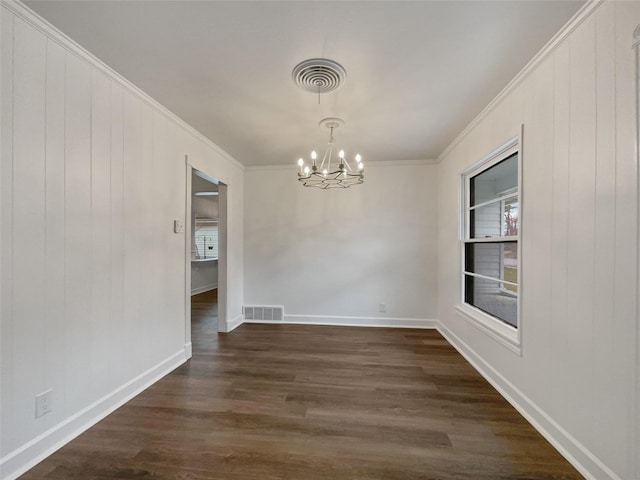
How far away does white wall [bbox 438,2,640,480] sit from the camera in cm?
132

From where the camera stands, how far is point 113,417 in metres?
2.03

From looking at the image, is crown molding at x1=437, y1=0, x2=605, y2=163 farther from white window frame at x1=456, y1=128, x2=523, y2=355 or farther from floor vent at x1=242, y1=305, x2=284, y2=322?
floor vent at x1=242, y1=305, x2=284, y2=322

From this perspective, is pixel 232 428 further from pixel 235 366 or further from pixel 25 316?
pixel 25 316

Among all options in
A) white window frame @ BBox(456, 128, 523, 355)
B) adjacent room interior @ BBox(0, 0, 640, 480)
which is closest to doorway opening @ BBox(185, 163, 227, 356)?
adjacent room interior @ BBox(0, 0, 640, 480)

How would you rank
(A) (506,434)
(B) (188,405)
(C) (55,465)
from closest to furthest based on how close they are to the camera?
1. (C) (55,465)
2. (A) (506,434)
3. (B) (188,405)

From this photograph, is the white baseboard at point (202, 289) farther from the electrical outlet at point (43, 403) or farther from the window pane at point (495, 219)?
the window pane at point (495, 219)

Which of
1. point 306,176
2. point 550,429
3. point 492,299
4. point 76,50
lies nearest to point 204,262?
point 306,176

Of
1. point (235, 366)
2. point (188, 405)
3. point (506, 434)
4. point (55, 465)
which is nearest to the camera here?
point (55, 465)

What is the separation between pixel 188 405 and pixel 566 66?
3.44 meters

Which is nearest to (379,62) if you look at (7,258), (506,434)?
(7,258)

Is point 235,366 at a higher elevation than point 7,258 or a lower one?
lower

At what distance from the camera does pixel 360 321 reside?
436cm

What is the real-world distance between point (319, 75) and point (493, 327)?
2608 mm

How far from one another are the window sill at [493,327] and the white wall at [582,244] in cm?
10
